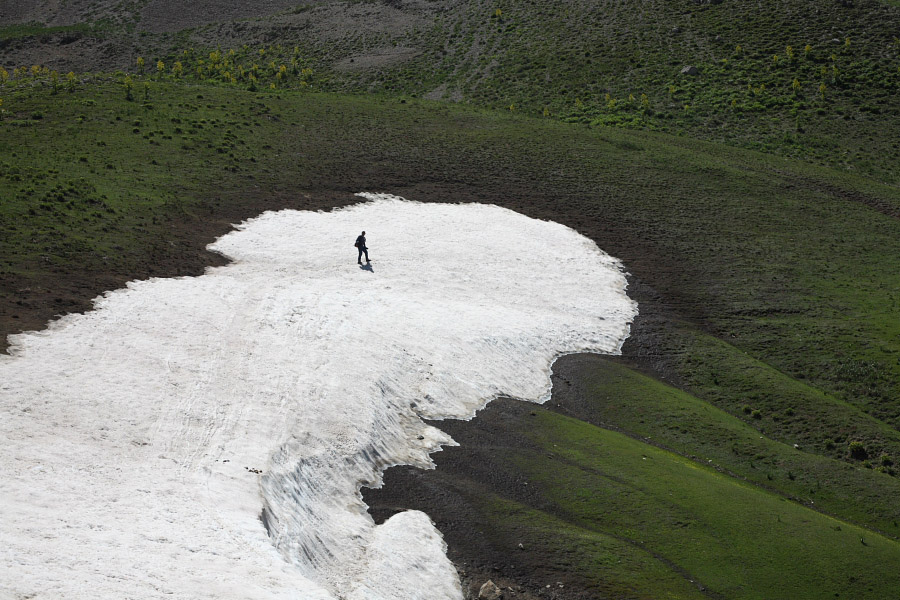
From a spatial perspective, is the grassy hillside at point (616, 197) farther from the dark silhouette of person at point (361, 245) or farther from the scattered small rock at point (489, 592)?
the dark silhouette of person at point (361, 245)

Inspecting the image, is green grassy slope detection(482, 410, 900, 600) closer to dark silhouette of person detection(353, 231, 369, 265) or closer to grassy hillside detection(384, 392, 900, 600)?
grassy hillside detection(384, 392, 900, 600)

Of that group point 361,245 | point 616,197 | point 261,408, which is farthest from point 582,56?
point 261,408

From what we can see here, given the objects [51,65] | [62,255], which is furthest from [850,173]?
[51,65]

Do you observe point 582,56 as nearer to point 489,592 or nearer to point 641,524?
point 641,524

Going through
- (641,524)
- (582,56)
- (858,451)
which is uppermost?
(582,56)

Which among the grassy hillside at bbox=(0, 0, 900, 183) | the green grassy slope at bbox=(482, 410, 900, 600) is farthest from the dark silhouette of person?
the grassy hillside at bbox=(0, 0, 900, 183)

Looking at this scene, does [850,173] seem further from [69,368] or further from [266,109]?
[69,368]

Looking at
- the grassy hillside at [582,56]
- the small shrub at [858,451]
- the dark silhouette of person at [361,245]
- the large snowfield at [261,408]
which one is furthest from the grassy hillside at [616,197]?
the dark silhouette of person at [361,245]
